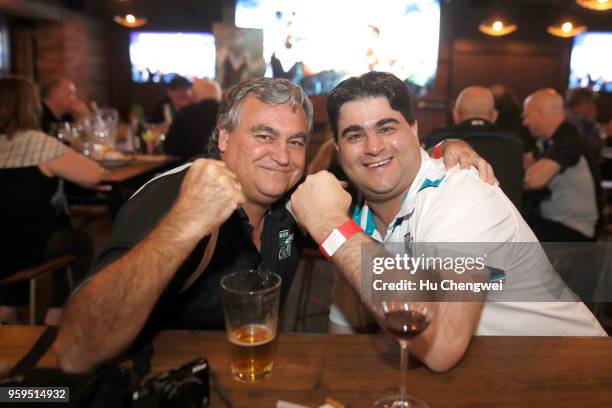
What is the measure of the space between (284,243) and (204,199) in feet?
2.00

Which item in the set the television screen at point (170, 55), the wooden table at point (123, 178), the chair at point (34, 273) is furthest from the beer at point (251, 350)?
the television screen at point (170, 55)

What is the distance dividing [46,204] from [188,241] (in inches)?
78.2

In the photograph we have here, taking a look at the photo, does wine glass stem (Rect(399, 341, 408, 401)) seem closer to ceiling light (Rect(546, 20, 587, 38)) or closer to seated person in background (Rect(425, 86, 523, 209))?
seated person in background (Rect(425, 86, 523, 209))

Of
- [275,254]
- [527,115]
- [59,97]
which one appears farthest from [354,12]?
[275,254]

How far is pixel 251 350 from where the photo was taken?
99 cm

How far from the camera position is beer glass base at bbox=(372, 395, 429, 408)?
0.92 m

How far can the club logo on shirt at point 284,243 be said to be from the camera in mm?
1610

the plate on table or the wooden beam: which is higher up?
the wooden beam

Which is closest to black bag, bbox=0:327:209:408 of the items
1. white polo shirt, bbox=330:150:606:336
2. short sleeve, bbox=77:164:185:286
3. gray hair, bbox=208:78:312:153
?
short sleeve, bbox=77:164:185:286

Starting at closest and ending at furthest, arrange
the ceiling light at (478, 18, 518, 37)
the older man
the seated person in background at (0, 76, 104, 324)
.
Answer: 1. the older man
2. the seated person in background at (0, 76, 104, 324)
3. the ceiling light at (478, 18, 518, 37)

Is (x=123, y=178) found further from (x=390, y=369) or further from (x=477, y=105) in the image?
(x=390, y=369)

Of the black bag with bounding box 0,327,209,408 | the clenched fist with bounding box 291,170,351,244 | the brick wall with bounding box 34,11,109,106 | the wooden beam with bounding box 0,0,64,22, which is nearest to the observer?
the black bag with bounding box 0,327,209,408

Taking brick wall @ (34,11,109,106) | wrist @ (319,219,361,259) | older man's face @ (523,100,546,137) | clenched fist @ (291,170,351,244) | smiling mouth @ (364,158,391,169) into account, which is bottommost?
wrist @ (319,219,361,259)

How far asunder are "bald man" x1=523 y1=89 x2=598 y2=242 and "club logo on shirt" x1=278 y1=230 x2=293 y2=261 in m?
2.39
